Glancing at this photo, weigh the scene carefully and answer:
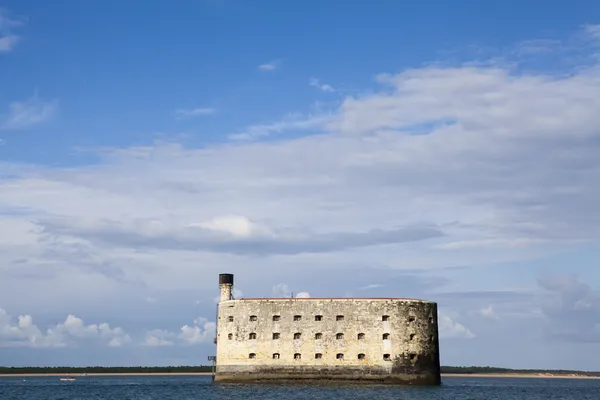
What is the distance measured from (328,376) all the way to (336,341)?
84.4 inches

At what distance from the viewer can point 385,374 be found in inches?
2087

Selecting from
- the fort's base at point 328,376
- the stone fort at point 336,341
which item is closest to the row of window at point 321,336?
the stone fort at point 336,341

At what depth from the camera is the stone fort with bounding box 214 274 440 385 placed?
175ft

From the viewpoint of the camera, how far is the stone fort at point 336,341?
53.2 m

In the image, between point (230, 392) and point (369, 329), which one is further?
point (369, 329)

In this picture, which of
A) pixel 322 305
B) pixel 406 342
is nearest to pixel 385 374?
pixel 406 342

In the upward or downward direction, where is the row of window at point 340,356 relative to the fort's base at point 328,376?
upward

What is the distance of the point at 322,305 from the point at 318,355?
9.93 ft

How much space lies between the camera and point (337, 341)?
53.6 meters

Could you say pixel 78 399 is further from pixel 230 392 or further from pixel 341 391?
pixel 341 391

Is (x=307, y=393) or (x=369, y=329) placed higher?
(x=369, y=329)

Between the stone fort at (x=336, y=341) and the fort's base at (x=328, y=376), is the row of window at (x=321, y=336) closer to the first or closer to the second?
the stone fort at (x=336, y=341)

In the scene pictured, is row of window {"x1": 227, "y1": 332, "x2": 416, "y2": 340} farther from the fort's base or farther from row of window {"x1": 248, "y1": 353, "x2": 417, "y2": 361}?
the fort's base

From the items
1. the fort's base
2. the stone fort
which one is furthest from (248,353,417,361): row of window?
the fort's base
